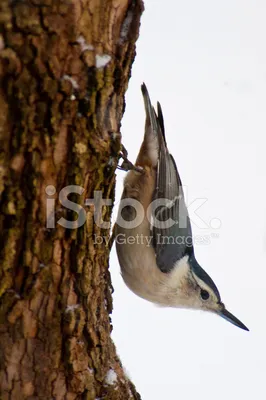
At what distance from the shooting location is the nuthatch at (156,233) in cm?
274

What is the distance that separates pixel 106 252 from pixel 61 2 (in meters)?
0.95

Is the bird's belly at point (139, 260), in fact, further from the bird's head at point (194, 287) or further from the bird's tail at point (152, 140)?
the bird's tail at point (152, 140)

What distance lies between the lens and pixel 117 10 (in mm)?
1592

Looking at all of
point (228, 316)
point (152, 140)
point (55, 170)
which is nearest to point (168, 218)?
point (152, 140)

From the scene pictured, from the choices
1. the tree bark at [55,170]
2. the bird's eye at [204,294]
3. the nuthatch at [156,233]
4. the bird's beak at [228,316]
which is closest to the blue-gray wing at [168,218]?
the nuthatch at [156,233]

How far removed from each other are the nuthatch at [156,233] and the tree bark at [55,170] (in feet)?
2.98

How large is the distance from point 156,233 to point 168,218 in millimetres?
108

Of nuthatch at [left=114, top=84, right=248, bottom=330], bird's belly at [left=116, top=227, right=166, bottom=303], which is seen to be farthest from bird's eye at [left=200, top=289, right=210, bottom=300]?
bird's belly at [left=116, top=227, right=166, bottom=303]

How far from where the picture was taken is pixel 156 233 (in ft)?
8.98

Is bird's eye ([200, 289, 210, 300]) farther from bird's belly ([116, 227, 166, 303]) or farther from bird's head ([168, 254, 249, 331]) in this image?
bird's belly ([116, 227, 166, 303])

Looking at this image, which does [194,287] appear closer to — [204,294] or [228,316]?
[204,294]

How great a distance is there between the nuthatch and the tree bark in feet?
2.98

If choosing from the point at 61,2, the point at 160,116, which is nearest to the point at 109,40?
the point at 61,2

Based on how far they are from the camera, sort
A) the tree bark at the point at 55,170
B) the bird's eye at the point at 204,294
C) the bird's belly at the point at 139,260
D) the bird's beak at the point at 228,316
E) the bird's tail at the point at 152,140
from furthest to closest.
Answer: the bird's beak at the point at 228,316 → the bird's eye at the point at 204,294 → the bird's tail at the point at 152,140 → the bird's belly at the point at 139,260 → the tree bark at the point at 55,170
